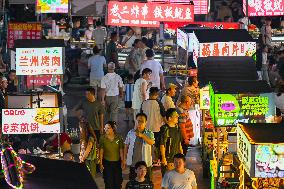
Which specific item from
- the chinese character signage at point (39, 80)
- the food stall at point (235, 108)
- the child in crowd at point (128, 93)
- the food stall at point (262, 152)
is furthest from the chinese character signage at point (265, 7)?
the food stall at point (262, 152)

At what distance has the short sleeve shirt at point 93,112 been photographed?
56.7 feet

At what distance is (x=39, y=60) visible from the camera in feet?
61.4

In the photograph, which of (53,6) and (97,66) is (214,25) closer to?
(97,66)

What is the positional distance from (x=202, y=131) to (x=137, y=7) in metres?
7.71

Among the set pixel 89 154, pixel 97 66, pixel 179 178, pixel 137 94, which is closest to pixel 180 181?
pixel 179 178

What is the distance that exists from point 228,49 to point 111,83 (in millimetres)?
2848

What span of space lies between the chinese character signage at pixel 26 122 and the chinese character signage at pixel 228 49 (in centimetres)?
461

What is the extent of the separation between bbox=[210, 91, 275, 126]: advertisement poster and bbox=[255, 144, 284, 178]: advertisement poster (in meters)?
3.35

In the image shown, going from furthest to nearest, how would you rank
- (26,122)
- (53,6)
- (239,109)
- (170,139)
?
(53,6), (26,122), (170,139), (239,109)

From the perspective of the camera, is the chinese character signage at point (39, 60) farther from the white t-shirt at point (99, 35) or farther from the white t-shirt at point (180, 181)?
the white t-shirt at point (99, 35)

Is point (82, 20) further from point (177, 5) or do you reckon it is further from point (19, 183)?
point (19, 183)

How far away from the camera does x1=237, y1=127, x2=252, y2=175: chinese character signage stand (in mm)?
10344

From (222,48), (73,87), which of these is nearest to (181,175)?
(222,48)

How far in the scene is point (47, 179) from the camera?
854cm
